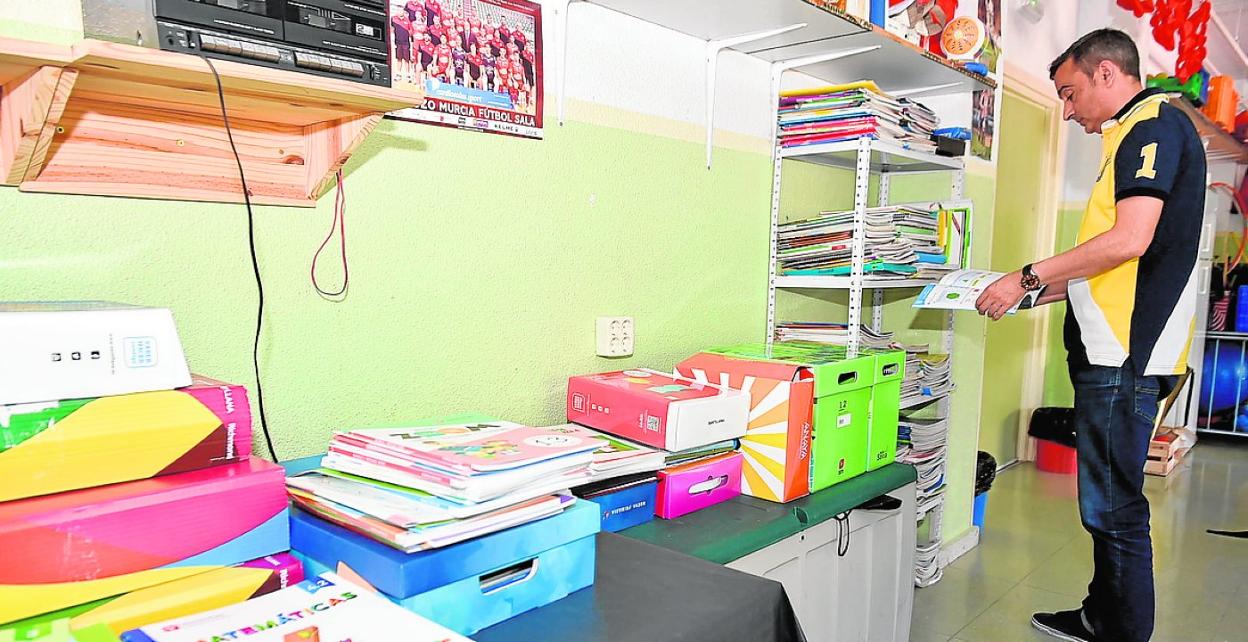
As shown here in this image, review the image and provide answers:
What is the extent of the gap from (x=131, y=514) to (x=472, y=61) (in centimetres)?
105

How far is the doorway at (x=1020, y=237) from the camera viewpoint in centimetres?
401

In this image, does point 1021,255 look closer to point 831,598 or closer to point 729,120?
point 729,120

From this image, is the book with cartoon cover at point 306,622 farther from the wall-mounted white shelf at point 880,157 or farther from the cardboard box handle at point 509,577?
the wall-mounted white shelf at point 880,157

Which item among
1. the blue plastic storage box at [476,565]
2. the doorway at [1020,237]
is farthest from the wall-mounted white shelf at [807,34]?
the doorway at [1020,237]

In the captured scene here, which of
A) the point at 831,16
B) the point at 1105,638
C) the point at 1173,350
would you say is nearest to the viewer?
the point at 831,16

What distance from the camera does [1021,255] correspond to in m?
4.37

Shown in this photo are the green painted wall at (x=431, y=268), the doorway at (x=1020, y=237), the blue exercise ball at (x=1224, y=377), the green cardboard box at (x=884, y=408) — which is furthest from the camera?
the blue exercise ball at (x=1224, y=377)

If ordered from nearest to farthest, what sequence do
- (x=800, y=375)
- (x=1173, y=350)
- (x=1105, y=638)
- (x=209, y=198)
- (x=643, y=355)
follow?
(x=209, y=198) < (x=800, y=375) < (x=643, y=355) < (x=1173, y=350) < (x=1105, y=638)

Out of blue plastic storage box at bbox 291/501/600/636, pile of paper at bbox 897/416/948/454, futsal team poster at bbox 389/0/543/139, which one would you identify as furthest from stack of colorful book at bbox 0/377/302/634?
pile of paper at bbox 897/416/948/454

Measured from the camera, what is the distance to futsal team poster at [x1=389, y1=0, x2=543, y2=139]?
4.80ft

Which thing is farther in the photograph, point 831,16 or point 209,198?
point 831,16

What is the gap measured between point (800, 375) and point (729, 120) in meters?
0.86

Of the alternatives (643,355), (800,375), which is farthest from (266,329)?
(800,375)

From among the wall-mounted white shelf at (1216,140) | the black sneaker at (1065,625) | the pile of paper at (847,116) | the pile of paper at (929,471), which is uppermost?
the wall-mounted white shelf at (1216,140)
